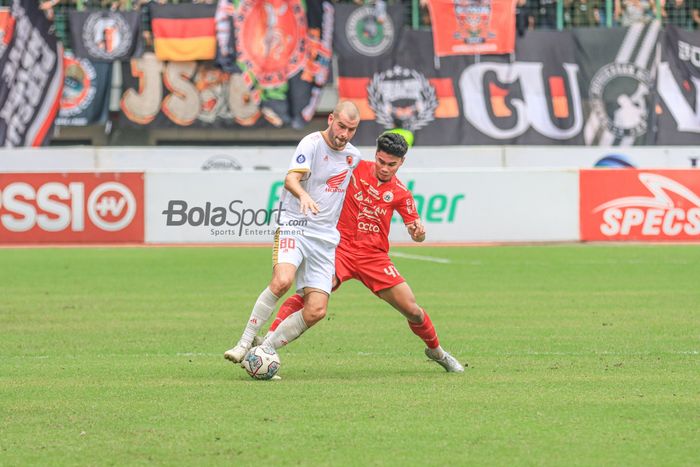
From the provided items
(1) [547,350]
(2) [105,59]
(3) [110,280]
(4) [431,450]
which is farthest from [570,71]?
(4) [431,450]

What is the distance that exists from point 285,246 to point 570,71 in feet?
81.9

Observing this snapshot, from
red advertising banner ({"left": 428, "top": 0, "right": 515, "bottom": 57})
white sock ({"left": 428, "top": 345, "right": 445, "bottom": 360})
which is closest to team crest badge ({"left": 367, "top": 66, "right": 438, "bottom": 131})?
red advertising banner ({"left": 428, "top": 0, "right": 515, "bottom": 57})

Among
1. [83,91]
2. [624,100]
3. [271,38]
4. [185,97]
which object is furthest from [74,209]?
[624,100]

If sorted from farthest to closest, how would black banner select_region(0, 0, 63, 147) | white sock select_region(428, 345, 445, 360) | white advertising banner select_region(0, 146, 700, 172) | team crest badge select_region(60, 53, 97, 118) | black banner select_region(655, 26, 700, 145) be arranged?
black banner select_region(655, 26, 700, 145), team crest badge select_region(60, 53, 97, 118), white advertising banner select_region(0, 146, 700, 172), black banner select_region(0, 0, 63, 147), white sock select_region(428, 345, 445, 360)

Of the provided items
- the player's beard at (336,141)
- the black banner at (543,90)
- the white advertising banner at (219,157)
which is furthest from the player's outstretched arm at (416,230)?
the black banner at (543,90)

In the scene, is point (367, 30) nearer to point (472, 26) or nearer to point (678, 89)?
point (472, 26)

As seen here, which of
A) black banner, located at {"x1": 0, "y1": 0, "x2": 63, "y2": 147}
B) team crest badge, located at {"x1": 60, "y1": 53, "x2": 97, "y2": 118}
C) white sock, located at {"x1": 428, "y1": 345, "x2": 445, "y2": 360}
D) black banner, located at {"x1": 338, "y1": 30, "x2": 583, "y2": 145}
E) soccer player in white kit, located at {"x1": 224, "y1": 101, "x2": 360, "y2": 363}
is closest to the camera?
soccer player in white kit, located at {"x1": 224, "y1": 101, "x2": 360, "y2": 363}

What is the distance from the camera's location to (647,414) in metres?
7.84

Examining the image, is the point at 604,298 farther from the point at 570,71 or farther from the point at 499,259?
the point at 570,71

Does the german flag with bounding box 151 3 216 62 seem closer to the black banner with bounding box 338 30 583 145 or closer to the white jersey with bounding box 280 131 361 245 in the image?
the black banner with bounding box 338 30 583 145

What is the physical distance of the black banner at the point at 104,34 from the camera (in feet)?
106

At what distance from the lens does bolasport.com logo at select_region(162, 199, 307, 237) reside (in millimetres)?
9609

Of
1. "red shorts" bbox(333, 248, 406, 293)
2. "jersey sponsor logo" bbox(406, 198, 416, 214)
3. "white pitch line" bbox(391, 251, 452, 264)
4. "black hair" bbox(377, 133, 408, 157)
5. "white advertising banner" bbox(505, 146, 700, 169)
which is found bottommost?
"white pitch line" bbox(391, 251, 452, 264)

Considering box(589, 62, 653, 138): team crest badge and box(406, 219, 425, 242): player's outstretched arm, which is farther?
box(589, 62, 653, 138): team crest badge
